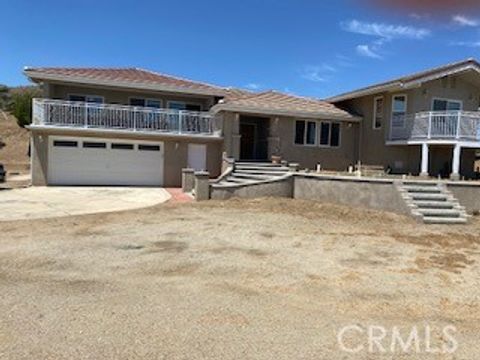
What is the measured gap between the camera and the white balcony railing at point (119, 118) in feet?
64.1

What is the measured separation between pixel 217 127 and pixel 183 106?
10.3 ft

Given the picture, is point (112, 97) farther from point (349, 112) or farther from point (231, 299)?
point (231, 299)

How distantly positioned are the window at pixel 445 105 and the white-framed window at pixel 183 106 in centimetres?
1235

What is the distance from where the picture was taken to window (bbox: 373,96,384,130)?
70.9ft

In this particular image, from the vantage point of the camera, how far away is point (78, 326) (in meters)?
4.55

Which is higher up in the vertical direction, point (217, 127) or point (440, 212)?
point (217, 127)

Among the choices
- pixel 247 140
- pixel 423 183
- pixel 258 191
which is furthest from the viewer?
pixel 247 140

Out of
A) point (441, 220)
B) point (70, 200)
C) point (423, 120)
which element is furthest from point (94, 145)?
point (441, 220)

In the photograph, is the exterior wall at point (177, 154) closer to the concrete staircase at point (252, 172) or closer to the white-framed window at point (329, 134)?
the concrete staircase at point (252, 172)

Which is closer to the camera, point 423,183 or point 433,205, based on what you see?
point 433,205

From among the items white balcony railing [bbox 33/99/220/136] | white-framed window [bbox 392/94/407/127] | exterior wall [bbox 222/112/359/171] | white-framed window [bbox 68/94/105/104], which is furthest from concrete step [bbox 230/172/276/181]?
white-framed window [bbox 68/94/105/104]

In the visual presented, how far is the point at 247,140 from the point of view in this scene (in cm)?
2322

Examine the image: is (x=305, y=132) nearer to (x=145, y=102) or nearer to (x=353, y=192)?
(x=353, y=192)

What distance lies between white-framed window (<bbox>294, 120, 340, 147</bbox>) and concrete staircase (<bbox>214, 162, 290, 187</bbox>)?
273 cm
